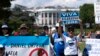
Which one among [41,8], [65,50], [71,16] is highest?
[71,16]

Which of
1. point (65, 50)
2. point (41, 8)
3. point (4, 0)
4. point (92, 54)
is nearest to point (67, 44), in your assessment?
point (65, 50)

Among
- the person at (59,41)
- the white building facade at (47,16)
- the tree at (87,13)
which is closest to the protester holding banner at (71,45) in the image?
the person at (59,41)

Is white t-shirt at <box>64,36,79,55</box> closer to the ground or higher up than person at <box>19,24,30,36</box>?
closer to the ground

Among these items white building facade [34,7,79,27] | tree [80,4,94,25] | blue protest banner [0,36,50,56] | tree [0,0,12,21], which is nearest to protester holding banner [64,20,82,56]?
blue protest banner [0,36,50,56]

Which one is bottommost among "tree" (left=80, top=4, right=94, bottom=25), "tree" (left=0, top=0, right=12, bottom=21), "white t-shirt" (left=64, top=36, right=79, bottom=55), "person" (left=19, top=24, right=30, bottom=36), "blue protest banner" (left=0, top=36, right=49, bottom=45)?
"tree" (left=80, top=4, right=94, bottom=25)

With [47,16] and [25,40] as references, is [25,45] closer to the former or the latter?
[25,40]

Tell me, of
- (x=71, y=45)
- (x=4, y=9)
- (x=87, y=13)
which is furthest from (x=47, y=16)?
(x=71, y=45)

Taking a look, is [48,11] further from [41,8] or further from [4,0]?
[4,0]

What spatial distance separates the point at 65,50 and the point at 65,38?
14.1 inches

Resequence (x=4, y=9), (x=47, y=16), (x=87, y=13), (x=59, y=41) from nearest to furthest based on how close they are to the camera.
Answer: (x=59, y=41) → (x=4, y=9) → (x=87, y=13) → (x=47, y=16)

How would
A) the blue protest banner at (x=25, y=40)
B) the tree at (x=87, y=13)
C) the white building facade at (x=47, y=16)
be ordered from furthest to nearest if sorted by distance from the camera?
the white building facade at (x=47, y=16)
the tree at (x=87, y=13)
the blue protest banner at (x=25, y=40)

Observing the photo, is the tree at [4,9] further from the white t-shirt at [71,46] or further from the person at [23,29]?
the person at [23,29]

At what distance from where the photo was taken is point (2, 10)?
7025cm

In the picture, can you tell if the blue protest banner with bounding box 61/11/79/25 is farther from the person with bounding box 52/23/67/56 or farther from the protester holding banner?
the protester holding banner
